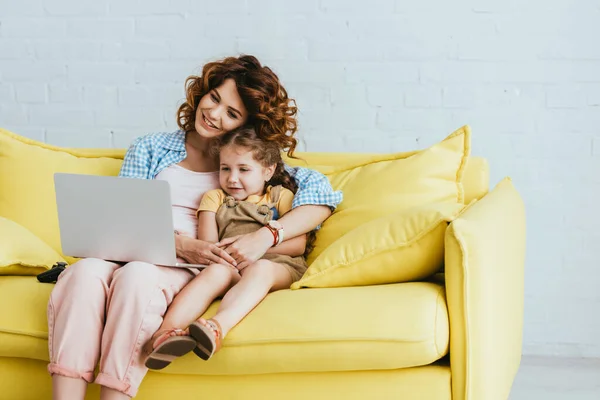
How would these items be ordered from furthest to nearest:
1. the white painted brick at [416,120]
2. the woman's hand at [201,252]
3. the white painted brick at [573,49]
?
the white painted brick at [416,120], the white painted brick at [573,49], the woman's hand at [201,252]

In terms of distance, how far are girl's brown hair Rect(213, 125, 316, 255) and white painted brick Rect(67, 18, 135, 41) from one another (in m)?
0.93

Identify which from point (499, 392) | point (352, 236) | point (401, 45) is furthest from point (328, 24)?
point (499, 392)

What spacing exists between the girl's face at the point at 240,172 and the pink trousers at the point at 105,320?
1.46 ft

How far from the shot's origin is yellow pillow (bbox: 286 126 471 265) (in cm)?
221

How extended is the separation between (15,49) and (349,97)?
1.32 metres

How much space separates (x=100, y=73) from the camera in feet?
9.98

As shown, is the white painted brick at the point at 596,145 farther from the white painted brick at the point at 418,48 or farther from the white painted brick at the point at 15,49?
the white painted brick at the point at 15,49

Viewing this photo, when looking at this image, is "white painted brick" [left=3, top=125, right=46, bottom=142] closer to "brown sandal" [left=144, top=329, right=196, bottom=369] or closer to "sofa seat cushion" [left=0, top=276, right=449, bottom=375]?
"sofa seat cushion" [left=0, top=276, right=449, bottom=375]

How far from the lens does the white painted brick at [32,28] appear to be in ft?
10.00

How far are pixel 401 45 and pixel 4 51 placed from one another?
5.07 ft

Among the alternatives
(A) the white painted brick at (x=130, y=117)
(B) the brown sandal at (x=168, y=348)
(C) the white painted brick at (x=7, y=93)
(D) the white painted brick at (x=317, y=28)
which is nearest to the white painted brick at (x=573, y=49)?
(D) the white painted brick at (x=317, y=28)

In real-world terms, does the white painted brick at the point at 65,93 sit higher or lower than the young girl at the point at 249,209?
higher

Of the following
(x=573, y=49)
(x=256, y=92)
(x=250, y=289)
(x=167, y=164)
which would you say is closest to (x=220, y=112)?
(x=256, y=92)

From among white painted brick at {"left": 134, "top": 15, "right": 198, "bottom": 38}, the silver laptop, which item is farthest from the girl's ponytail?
white painted brick at {"left": 134, "top": 15, "right": 198, "bottom": 38}
